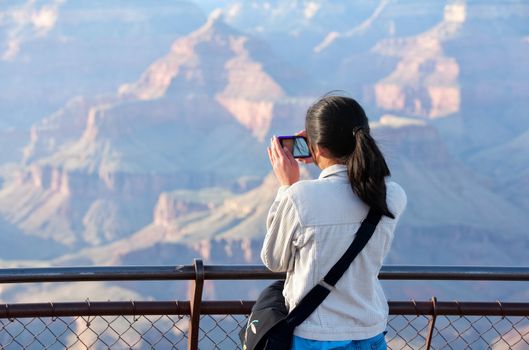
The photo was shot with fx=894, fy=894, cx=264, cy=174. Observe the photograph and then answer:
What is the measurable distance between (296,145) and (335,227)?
1.29ft

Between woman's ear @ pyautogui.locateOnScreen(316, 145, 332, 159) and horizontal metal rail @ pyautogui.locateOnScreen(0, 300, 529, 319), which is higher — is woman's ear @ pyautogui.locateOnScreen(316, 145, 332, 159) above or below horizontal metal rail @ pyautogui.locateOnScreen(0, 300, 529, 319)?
above

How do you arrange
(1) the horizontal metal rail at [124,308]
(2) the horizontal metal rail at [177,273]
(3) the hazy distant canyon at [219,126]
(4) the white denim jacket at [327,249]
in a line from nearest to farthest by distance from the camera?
(4) the white denim jacket at [327,249] → (2) the horizontal metal rail at [177,273] → (1) the horizontal metal rail at [124,308] → (3) the hazy distant canyon at [219,126]

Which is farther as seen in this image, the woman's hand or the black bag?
the woman's hand

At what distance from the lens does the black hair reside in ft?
10.1

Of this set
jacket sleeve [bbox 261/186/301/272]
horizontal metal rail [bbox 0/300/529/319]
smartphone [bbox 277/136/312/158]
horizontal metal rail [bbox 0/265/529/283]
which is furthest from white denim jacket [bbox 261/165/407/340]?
horizontal metal rail [bbox 0/300/529/319]

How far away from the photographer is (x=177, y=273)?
3822 millimetres

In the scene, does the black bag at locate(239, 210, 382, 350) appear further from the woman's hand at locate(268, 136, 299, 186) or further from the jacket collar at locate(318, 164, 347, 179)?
the woman's hand at locate(268, 136, 299, 186)

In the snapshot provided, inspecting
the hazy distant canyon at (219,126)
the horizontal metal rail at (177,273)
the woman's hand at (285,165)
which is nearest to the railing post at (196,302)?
the horizontal metal rail at (177,273)

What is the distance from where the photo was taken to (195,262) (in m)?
3.85

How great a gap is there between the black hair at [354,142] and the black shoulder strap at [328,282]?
0.34ft

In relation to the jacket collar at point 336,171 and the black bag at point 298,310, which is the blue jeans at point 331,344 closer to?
the black bag at point 298,310

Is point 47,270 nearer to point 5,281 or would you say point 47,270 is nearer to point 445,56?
point 5,281

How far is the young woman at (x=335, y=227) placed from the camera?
3.05m

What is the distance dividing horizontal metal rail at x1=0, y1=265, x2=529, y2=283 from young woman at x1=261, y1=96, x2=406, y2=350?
2.31 ft
